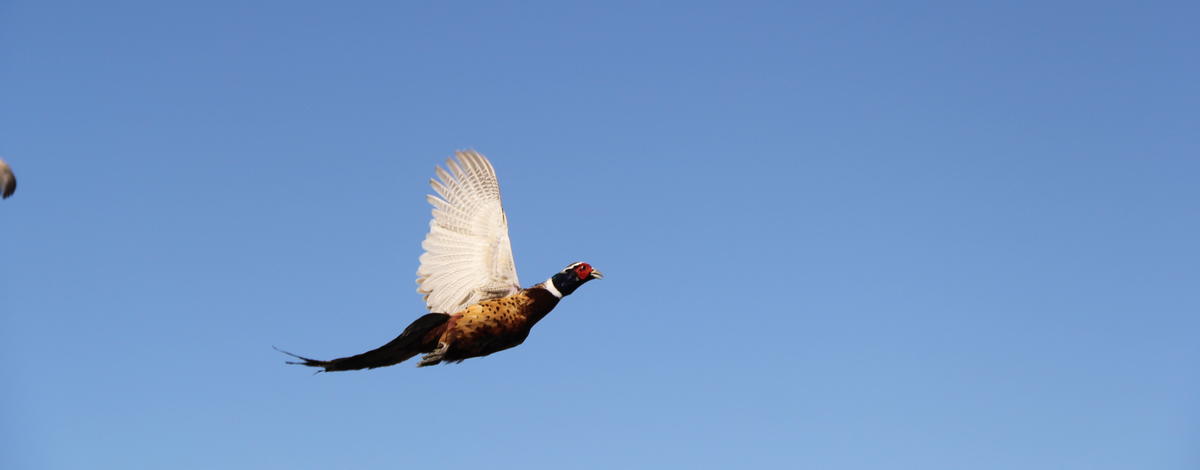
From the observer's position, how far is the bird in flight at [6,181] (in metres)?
15.7

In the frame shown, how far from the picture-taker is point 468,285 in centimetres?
2102

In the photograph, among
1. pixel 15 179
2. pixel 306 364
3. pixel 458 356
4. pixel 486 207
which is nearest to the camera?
pixel 15 179

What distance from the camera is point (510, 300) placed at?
2050 centimetres

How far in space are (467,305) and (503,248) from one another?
45.6 inches

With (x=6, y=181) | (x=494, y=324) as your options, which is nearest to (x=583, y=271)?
(x=494, y=324)

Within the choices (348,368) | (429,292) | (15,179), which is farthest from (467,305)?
(15,179)

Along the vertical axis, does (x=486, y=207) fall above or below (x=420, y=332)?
above

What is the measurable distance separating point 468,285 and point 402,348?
5.20 ft

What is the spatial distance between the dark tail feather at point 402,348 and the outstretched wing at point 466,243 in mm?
593

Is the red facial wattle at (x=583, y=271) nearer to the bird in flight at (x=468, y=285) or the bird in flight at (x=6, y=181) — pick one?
the bird in flight at (x=468, y=285)

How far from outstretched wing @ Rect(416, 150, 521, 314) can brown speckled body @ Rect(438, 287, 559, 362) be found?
41 centimetres

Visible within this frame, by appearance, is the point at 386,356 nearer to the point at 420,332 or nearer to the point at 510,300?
the point at 420,332

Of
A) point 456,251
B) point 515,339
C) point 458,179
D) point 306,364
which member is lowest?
point 306,364

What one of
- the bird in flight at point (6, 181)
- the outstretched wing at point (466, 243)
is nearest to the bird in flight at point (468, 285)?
the outstretched wing at point (466, 243)
